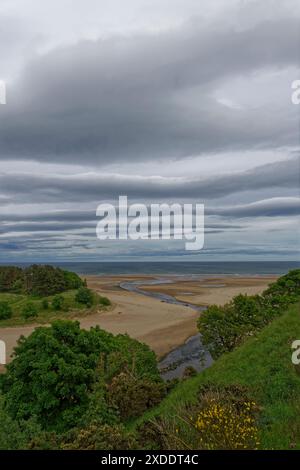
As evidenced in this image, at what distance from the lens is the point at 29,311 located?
45.2 m

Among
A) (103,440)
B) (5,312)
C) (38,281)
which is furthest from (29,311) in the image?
(103,440)

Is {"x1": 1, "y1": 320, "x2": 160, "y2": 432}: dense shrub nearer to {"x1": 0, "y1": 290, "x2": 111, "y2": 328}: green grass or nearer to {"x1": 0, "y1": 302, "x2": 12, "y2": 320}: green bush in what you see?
{"x1": 0, "y1": 290, "x2": 111, "y2": 328}: green grass

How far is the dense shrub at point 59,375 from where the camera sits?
13.7 metres

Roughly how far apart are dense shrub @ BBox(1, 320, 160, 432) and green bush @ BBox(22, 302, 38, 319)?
31.0m

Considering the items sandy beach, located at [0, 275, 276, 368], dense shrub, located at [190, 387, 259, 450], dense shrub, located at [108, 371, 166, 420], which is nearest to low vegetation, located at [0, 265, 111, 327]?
sandy beach, located at [0, 275, 276, 368]

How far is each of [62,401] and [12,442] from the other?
6.15 meters

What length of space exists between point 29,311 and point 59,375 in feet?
110

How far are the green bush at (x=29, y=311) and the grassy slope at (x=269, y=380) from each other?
32188 millimetres

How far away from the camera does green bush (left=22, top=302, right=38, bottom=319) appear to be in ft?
147
